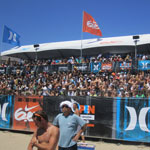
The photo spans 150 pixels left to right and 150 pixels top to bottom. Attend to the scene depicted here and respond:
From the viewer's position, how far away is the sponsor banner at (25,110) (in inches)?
300

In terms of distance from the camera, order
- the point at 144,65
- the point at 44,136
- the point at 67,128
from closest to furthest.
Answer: the point at 44,136, the point at 67,128, the point at 144,65

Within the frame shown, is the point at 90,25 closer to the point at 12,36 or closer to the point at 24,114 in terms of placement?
the point at 12,36

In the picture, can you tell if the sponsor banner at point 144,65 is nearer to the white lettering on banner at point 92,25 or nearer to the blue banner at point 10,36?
the white lettering on banner at point 92,25

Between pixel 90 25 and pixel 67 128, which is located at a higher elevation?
pixel 90 25

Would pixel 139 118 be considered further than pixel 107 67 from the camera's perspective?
No

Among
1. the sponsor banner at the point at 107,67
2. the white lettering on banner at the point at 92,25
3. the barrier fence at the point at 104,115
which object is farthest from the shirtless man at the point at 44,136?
the white lettering on banner at the point at 92,25

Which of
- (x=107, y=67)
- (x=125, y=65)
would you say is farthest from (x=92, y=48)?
(x=125, y=65)

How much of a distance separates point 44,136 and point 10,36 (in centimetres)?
2048

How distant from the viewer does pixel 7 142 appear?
21.8 feet

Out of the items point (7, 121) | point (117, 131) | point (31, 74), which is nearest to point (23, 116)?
point (7, 121)

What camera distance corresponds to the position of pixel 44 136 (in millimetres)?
2654

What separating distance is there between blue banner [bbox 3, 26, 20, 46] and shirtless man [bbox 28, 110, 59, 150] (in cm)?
1970

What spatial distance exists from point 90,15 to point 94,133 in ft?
43.8

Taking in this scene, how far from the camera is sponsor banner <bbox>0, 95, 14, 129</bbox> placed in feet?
A: 26.4
